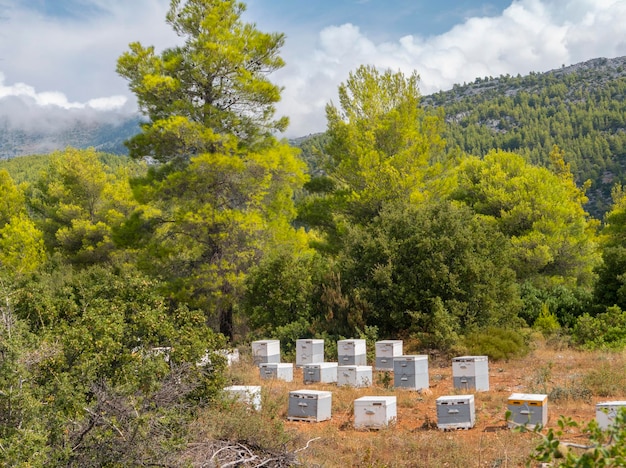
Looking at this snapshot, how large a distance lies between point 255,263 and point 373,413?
494 inches

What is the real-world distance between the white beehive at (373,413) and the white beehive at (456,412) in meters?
0.80

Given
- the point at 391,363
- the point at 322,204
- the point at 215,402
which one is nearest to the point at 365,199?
the point at 322,204

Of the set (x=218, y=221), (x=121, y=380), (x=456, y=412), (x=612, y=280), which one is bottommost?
(x=456, y=412)

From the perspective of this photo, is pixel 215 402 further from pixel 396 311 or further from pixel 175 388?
pixel 396 311

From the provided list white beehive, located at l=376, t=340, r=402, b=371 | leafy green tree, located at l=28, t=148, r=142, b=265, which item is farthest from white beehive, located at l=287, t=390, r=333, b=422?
leafy green tree, located at l=28, t=148, r=142, b=265

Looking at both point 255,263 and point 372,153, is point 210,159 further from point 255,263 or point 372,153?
point 372,153

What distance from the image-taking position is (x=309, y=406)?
33.6 ft

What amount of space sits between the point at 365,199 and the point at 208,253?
266 inches

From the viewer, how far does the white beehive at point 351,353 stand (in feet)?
47.9

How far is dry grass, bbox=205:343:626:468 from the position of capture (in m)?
8.03

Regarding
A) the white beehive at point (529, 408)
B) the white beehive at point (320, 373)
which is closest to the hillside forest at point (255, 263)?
the white beehive at point (320, 373)

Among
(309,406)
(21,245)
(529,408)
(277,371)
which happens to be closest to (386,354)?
(277,371)

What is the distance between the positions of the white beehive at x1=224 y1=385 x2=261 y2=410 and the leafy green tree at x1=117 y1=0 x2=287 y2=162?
12.2 metres

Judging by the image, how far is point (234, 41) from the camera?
2141 cm
